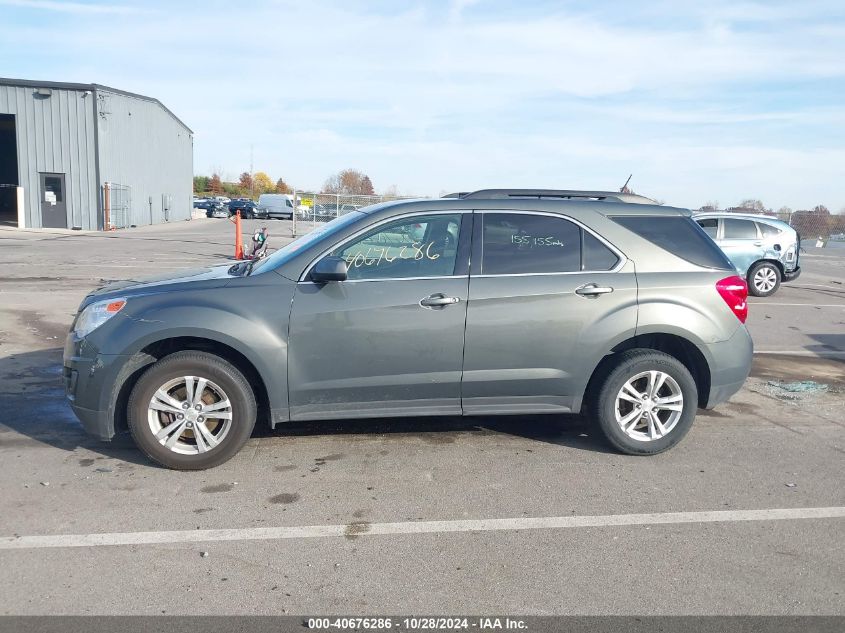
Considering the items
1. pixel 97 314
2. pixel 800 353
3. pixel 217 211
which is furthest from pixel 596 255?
pixel 217 211

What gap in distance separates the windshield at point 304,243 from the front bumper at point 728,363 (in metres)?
2.78

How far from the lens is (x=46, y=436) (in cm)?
536

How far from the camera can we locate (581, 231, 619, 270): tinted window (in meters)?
5.14

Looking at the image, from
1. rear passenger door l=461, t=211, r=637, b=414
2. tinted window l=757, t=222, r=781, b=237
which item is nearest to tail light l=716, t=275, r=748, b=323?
rear passenger door l=461, t=211, r=637, b=414

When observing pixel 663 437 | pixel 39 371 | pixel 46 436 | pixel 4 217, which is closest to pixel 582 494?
pixel 663 437

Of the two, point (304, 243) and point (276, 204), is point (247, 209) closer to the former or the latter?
point (276, 204)

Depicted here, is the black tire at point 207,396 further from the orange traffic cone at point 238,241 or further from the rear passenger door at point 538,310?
the orange traffic cone at point 238,241

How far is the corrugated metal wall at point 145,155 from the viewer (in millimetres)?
34206

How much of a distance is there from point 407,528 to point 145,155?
4141 centimetres

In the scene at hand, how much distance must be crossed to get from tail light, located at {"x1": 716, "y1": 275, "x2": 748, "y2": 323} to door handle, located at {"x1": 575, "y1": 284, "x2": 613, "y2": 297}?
86 centimetres

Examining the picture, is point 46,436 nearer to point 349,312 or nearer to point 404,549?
point 349,312

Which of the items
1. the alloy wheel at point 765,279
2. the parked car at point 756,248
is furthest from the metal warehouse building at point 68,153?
the alloy wheel at point 765,279

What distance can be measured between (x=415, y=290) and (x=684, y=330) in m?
1.98

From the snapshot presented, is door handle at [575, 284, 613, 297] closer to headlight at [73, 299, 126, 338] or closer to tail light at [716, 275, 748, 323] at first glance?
tail light at [716, 275, 748, 323]
